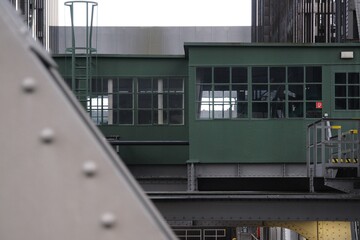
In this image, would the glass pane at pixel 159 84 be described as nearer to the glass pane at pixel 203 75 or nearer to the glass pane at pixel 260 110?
the glass pane at pixel 203 75

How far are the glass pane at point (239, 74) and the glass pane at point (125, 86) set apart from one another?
4.17 meters

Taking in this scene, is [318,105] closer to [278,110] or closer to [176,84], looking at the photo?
[278,110]

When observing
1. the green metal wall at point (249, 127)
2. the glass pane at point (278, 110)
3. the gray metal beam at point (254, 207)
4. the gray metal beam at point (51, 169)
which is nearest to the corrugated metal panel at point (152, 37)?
the green metal wall at point (249, 127)

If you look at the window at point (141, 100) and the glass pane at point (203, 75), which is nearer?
the glass pane at point (203, 75)

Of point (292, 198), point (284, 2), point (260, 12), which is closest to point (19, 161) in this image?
point (292, 198)

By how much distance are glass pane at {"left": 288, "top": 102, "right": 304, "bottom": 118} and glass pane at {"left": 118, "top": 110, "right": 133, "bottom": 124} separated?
19.1 feet

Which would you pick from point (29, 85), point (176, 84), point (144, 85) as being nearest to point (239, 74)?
point (176, 84)

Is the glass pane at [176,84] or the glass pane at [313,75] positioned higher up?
the glass pane at [313,75]

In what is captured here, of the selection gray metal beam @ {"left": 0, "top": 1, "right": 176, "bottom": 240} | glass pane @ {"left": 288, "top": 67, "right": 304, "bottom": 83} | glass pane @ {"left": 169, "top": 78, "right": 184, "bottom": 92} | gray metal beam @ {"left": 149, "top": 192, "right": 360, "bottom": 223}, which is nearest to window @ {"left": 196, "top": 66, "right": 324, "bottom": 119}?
glass pane @ {"left": 288, "top": 67, "right": 304, "bottom": 83}

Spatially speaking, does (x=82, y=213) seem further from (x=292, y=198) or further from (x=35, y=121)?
(x=292, y=198)

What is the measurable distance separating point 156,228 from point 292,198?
20.3 metres

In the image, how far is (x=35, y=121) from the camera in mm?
2021

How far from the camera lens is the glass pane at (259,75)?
90.2 ft

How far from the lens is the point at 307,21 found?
63.5 meters
